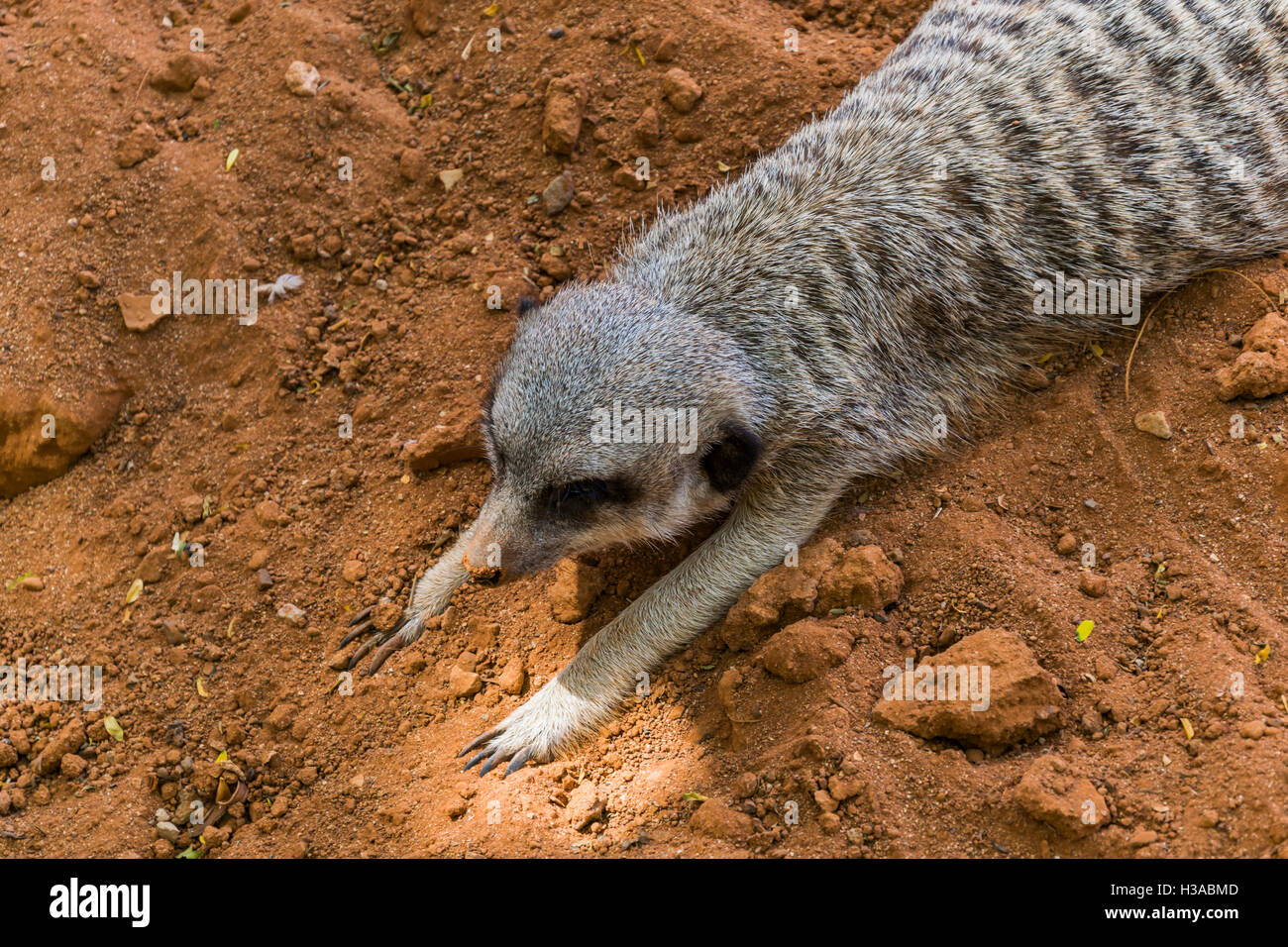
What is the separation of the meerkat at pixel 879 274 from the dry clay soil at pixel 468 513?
0.56 ft

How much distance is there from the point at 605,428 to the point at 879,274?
134cm

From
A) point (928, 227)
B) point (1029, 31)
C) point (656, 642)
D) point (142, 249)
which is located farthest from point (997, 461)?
point (142, 249)

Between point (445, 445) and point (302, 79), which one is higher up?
point (302, 79)

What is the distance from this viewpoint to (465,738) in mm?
3746

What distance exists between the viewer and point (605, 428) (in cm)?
349

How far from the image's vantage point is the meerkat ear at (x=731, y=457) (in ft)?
12.2

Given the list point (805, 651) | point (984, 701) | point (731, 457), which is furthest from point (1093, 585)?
point (731, 457)

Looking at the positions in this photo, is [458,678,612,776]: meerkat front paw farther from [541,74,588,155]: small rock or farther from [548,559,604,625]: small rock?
[541,74,588,155]: small rock

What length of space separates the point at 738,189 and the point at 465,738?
8.18ft

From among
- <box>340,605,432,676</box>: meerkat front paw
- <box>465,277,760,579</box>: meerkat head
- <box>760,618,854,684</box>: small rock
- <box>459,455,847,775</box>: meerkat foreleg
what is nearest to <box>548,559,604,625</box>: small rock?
<box>459,455,847,775</box>: meerkat foreleg

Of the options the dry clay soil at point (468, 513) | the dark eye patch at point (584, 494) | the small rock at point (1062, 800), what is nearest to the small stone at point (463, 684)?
the dry clay soil at point (468, 513)

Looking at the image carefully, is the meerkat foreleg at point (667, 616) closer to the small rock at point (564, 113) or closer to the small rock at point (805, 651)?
the small rock at point (805, 651)

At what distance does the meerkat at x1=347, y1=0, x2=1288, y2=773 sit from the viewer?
12.3 ft

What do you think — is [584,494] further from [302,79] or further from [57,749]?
[302,79]
